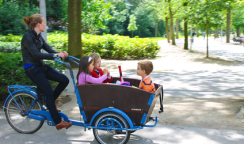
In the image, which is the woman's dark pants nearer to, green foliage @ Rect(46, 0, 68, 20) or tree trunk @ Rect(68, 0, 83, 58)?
tree trunk @ Rect(68, 0, 83, 58)

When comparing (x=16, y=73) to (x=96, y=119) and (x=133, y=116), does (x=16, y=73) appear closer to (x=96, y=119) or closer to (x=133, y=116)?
(x=96, y=119)

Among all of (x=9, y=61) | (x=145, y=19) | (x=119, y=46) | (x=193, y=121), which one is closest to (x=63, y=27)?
(x=119, y=46)

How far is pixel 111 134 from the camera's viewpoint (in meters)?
3.45

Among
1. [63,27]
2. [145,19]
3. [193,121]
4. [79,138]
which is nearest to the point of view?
[79,138]

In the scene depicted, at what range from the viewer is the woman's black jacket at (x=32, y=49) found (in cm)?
334

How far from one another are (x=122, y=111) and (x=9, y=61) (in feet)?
10.1

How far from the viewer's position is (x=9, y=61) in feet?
16.6

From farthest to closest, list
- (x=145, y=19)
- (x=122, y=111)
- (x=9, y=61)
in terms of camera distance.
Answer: (x=145, y=19)
(x=9, y=61)
(x=122, y=111)

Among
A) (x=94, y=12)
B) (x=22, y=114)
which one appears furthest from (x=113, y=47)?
(x=22, y=114)

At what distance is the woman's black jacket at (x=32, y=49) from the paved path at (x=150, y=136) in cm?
117

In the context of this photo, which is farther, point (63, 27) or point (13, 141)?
point (63, 27)

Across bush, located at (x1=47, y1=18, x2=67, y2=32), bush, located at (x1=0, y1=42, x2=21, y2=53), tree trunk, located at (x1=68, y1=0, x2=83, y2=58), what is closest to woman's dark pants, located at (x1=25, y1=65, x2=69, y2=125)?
bush, located at (x1=0, y1=42, x2=21, y2=53)

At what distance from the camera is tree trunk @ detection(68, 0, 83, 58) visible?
36.6ft

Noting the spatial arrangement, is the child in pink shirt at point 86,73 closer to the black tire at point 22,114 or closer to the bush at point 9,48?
the black tire at point 22,114
